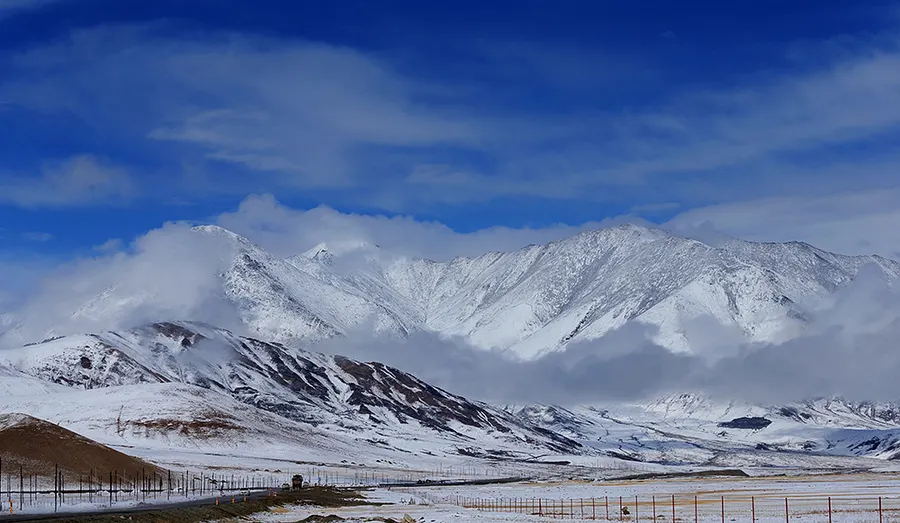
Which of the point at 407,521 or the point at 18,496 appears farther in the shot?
the point at 18,496

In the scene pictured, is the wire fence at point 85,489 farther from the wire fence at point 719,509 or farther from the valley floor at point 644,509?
the wire fence at point 719,509

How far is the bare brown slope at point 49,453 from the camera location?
14812cm

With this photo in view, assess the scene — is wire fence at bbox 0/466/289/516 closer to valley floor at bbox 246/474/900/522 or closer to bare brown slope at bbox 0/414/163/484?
bare brown slope at bbox 0/414/163/484

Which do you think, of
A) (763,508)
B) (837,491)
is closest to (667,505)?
(763,508)

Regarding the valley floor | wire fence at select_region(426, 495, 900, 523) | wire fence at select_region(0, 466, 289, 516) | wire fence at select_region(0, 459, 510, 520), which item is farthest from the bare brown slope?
wire fence at select_region(426, 495, 900, 523)

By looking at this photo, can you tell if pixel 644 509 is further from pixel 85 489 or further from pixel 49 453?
pixel 49 453

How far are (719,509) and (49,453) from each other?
85.4 metres

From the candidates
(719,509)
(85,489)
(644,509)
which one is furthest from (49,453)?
(719,509)

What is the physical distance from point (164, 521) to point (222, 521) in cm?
734

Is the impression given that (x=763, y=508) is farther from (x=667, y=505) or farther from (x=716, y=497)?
(x=716, y=497)

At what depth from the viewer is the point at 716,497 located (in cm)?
13675

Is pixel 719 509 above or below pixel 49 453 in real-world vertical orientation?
below

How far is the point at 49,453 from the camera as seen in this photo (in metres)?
151

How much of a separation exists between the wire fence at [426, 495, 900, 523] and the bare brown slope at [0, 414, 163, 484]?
44227 millimetres
